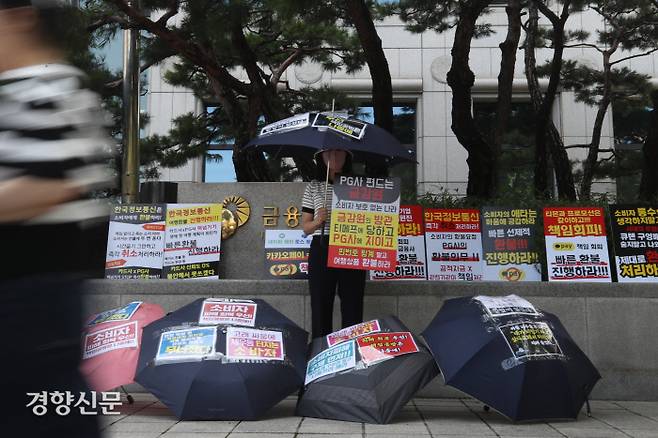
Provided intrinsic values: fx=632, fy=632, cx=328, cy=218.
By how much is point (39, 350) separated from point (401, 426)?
11.8 feet

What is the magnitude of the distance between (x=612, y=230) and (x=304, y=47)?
312 inches

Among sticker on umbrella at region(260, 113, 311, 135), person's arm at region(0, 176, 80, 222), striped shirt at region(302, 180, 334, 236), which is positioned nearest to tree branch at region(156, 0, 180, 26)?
sticker on umbrella at region(260, 113, 311, 135)

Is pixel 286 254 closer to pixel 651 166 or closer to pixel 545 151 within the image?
pixel 651 166

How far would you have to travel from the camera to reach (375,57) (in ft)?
28.6

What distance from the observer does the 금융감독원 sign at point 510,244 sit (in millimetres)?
6465

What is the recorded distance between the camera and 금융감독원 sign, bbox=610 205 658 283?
6.32 m

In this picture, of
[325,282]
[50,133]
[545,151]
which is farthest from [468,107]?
[50,133]

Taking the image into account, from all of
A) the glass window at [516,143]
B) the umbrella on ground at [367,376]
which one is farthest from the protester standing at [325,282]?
the glass window at [516,143]

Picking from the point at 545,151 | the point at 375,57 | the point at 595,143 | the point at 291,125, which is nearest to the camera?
the point at 291,125

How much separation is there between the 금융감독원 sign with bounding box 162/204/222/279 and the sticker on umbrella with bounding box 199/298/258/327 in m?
1.63

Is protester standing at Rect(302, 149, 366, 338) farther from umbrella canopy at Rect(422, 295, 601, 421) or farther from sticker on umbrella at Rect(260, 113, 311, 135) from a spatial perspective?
umbrella canopy at Rect(422, 295, 601, 421)

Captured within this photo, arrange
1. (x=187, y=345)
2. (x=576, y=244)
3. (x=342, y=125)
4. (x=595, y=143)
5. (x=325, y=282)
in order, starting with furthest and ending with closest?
1. (x=595, y=143)
2. (x=576, y=244)
3. (x=342, y=125)
4. (x=325, y=282)
5. (x=187, y=345)

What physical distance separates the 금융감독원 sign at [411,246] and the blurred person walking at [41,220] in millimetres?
4974

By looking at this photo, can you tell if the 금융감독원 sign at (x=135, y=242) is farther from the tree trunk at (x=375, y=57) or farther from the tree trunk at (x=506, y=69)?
the tree trunk at (x=506, y=69)
